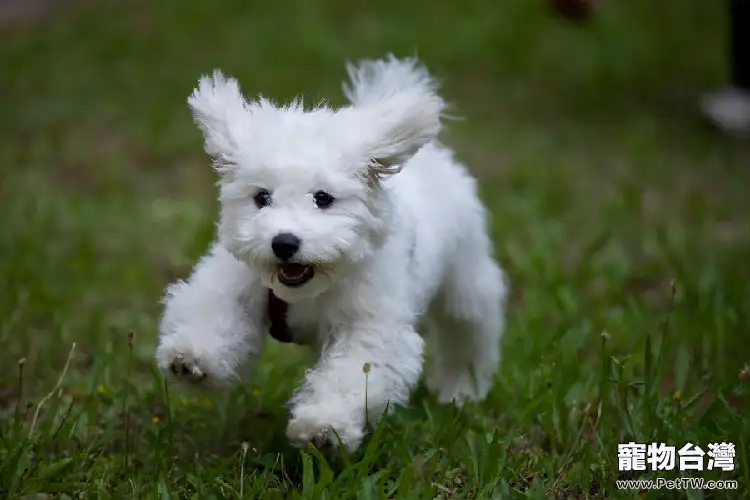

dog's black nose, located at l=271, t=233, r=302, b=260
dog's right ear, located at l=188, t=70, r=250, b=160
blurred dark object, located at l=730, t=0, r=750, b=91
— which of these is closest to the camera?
dog's black nose, located at l=271, t=233, r=302, b=260

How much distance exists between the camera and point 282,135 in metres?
2.79

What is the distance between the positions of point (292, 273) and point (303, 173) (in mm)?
272

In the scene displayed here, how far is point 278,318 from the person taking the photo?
9.97 ft

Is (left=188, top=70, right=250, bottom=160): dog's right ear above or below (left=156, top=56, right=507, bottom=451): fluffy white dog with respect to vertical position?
above

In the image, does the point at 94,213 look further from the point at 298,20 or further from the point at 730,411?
the point at 298,20

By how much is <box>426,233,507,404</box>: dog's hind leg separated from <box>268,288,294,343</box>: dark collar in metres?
0.78

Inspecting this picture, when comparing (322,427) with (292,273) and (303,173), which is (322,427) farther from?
(303,173)

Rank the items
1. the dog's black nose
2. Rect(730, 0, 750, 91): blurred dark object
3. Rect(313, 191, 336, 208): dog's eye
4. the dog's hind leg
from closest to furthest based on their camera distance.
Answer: the dog's black nose, Rect(313, 191, 336, 208): dog's eye, the dog's hind leg, Rect(730, 0, 750, 91): blurred dark object

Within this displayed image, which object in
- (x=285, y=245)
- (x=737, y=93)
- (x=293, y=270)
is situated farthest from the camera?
(x=737, y=93)

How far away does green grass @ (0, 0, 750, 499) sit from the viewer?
122 inches

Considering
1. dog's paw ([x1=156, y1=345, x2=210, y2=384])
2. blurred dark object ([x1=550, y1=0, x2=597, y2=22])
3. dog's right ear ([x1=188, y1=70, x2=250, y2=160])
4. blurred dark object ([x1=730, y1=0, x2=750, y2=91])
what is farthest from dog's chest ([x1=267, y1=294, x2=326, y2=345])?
blurred dark object ([x1=730, y1=0, x2=750, y2=91])

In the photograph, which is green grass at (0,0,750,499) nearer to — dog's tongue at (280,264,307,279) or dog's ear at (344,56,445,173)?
dog's tongue at (280,264,307,279)

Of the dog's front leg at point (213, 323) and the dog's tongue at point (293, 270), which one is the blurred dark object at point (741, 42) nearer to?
the dog's front leg at point (213, 323)

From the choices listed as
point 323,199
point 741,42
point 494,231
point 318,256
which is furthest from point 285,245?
point 741,42
